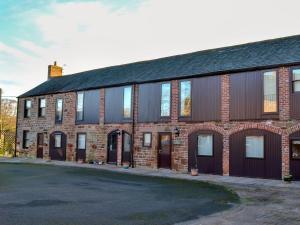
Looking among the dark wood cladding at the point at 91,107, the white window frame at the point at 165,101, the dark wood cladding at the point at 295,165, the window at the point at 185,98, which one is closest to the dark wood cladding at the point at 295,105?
the dark wood cladding at the point at 295,165

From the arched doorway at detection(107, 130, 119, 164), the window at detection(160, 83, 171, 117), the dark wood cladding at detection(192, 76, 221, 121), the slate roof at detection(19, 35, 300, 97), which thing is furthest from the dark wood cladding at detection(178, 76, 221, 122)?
the arched doorway at detection(107, 130, 119, 164)

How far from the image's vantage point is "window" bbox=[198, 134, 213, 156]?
2131 cm

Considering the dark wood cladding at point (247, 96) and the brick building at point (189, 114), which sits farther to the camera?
the dark wood cladding at point (247, 96)

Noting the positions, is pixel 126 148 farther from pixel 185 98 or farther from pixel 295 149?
pixel 295 149

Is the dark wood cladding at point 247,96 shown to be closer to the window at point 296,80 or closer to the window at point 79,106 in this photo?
the window at point 296,80

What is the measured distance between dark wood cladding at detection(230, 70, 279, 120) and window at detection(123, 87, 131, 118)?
8.17 meters

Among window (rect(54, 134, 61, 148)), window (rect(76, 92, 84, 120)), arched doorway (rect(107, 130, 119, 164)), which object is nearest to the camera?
arched doorway (rect(107, 130, 119, 164))

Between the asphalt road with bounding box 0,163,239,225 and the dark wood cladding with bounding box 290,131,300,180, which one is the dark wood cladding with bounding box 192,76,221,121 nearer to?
the dark wood cladding with bounding box 290,131,300,180

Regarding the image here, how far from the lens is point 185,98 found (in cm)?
2289

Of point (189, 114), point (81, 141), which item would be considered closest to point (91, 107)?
point (81, 141)

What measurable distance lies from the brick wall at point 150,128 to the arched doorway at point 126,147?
283mm

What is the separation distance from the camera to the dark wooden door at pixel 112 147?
2664 cm

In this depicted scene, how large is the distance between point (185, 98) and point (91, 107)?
8.91 meters

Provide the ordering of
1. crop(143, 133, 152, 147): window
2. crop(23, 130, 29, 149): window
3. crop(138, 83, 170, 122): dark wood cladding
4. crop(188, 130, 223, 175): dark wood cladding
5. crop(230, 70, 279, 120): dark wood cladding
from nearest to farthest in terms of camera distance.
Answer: crop(230, 70, 279, 120): dark wood cladding → crop(188, 130, 223, 175): dark wood cladding → crop(138, 83, 170, 122): dark wood cladding → crop(143, 133, 152, 147): window → crop(23, 130, 29, 149): window
